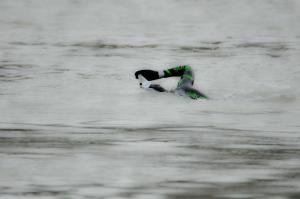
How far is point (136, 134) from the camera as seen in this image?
438 cm

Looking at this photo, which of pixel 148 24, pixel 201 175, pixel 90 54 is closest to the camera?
pixel 201 175

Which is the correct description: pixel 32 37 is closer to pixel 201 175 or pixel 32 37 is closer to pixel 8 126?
pixel 8 126

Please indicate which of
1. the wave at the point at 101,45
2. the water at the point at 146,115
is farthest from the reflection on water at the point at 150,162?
the wave at the point at 101,45

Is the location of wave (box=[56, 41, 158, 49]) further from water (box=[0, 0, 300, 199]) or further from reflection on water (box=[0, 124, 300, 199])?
reflection on water (box=[0, 124, 300, 199])

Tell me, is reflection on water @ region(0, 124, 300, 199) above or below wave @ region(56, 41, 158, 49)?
below

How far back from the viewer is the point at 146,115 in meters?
5.36

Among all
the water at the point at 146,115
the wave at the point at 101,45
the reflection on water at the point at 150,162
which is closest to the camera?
the reflection on water at the point at 150,162

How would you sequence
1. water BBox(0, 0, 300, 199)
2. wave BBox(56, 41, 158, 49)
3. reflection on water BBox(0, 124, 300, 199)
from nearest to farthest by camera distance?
reflection on water BBox(0, 124, 300, 199) < water BBox(0, 0, 300, 199) < wave BBox(56, 41, 158, 49)

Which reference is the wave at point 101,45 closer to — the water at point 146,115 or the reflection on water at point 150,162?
the water at point 146,115

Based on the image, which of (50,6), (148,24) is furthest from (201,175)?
(50,6)

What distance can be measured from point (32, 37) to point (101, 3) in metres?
4.76

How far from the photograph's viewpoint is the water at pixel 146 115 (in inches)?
124

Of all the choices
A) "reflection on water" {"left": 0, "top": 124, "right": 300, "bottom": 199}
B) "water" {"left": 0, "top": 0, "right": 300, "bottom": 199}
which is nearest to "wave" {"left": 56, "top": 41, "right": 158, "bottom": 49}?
"water" {"left": 0, "top": 0, "right": 300, "bottom": 199}

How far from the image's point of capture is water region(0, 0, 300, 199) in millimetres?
3157
